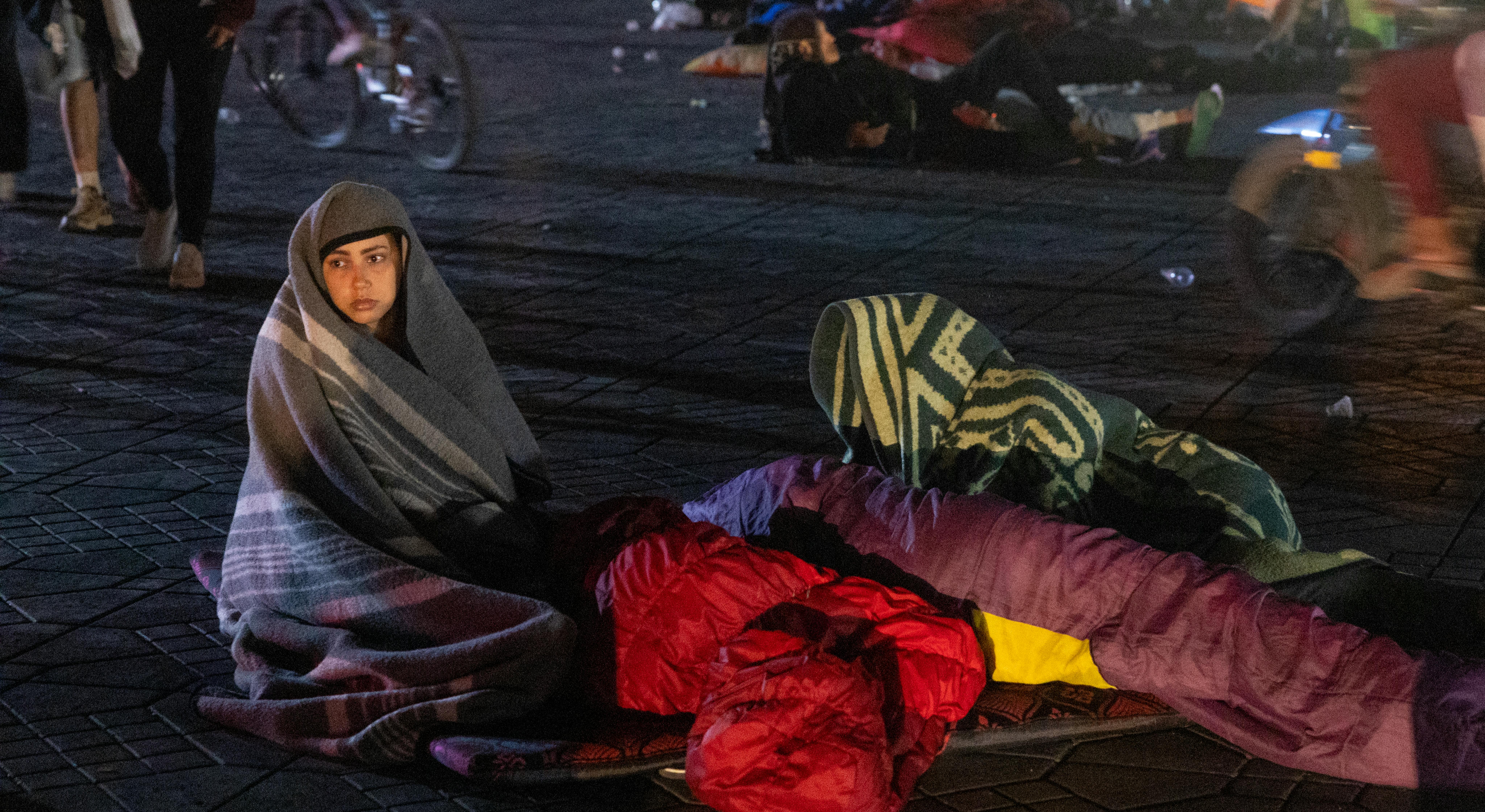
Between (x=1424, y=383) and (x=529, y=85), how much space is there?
8309mm

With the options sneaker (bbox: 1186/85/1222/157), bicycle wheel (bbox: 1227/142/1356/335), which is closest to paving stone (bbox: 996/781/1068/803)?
bicycle wheel (bbox: 1227/142/1356/335)

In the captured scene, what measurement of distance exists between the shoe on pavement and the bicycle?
256cm

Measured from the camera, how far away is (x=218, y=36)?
6.09m

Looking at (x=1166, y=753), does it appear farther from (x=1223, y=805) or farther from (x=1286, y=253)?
(x=1286, y=253)

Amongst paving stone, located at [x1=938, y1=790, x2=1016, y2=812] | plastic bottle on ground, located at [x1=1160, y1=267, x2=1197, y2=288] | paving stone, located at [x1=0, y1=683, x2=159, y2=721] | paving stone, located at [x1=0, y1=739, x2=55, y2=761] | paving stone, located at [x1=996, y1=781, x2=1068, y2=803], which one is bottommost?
paving stone, located at [x1=996, y1=781, x2=1068, y2=803]

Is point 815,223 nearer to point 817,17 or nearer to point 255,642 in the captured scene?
point 817,17

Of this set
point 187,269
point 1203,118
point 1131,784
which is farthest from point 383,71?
point 1131,784

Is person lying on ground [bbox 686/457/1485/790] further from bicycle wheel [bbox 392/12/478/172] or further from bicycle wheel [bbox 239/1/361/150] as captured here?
bicycle wheel [bbox 239/1/361/150]

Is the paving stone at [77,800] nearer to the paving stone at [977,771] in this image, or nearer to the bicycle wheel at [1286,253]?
the paving stone at [977,771]

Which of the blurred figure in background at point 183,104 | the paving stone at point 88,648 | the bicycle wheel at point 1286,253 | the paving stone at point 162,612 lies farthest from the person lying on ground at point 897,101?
the paving stone at point 88,648

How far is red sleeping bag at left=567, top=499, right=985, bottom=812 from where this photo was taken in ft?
8.75

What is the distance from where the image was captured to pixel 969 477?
363 centimetres

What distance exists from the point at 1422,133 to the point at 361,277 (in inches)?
132

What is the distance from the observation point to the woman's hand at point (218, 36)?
19.9ft
